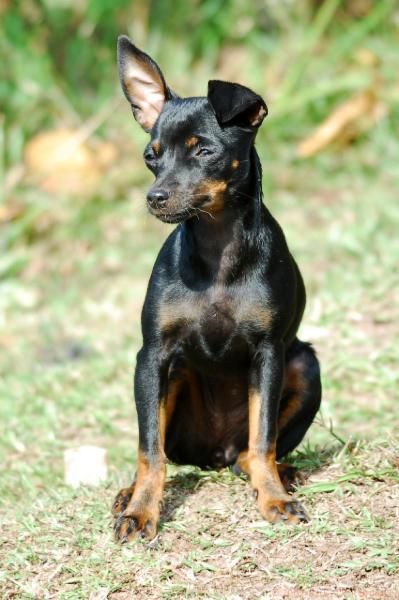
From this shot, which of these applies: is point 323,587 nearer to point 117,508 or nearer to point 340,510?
point 340,510

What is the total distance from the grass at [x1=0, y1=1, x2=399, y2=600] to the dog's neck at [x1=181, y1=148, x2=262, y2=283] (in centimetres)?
98

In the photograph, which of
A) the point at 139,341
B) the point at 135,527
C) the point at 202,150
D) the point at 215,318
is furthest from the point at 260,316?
the point at 139,341

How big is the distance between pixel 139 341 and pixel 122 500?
10.9ft

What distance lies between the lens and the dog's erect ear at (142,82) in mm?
4453

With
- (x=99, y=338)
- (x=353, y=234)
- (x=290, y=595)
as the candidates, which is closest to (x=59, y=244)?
(x=99, y=338)

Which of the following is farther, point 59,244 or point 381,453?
point 59,244

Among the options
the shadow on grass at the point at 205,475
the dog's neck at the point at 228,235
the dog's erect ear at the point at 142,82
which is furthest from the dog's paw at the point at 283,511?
the dog's erect ear at the point at 142,82

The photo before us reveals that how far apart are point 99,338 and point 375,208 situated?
8.45ft

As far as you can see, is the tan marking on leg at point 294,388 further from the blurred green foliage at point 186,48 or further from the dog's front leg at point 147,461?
the blurred green foliage at point 186,48

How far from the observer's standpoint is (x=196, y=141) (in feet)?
13.4

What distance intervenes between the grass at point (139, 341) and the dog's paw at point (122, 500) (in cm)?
5

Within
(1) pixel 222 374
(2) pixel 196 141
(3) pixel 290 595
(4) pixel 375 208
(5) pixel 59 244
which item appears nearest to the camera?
(3) pixel 290 595

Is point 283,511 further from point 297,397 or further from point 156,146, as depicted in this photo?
point 156,146

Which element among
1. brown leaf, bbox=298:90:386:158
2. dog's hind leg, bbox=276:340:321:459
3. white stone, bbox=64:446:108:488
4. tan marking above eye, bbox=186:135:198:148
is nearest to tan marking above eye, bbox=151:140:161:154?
tan marking above eye, bbox=186:135:198:148
